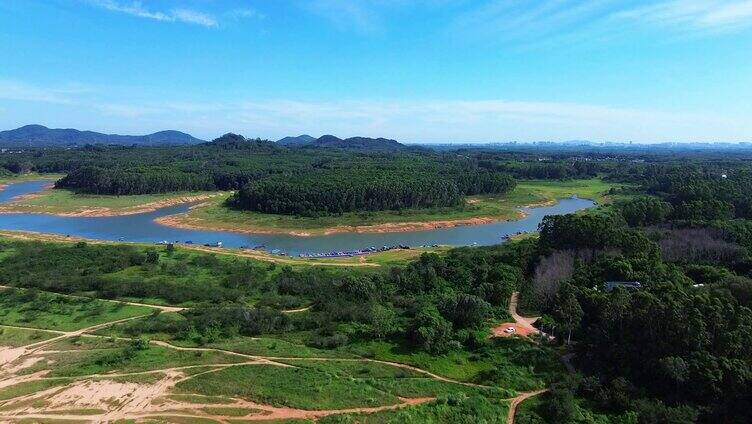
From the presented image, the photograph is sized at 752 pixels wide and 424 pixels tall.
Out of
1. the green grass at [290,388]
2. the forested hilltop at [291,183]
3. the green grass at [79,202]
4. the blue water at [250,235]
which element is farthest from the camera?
the green grass at [79,202]

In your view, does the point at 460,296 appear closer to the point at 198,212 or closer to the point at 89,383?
the point at 89,383

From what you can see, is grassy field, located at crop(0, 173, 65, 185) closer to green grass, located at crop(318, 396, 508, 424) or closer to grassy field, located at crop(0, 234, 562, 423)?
grassy field, located at crop(0, 234, 562, 423)

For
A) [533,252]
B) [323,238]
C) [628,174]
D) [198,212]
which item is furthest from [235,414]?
[628,174]

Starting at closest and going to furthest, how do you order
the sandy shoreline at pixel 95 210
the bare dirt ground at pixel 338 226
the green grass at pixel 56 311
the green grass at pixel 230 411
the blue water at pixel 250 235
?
the green grass at pixel 230 411
the green grass at pixel 56 311
the blue water at pixel 250 235
the bare dirt ground at pixel 338 226
the sandy shoreline at pixel 95 210

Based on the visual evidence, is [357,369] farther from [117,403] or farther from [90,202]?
[90,202]

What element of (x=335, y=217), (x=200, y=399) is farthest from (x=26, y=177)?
(x=200, y=399)

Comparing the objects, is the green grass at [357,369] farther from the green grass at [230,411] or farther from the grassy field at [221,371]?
the green grass at [230,411]

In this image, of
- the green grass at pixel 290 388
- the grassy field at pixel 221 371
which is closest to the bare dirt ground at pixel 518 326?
the grassy field at pixel 221 371
